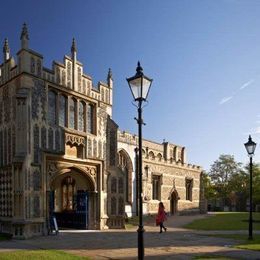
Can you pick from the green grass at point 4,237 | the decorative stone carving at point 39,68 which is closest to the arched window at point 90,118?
the decorative stone carving at point 39,68

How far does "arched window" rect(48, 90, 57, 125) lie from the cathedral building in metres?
0.05

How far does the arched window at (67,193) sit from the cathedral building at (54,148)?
61 mm

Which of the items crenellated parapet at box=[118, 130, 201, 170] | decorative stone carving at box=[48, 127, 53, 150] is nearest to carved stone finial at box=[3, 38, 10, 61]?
decorative stone carving at box=[48, 127, 53, 150]

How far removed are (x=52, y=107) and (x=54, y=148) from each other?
2033mm

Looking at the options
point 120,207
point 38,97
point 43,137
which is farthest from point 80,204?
point 38,97

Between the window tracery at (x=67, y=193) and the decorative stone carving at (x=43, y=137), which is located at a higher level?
the decorative stone carving at (x=43, y=137)

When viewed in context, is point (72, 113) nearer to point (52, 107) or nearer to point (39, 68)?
point (52, 107)

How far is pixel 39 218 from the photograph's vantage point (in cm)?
1661

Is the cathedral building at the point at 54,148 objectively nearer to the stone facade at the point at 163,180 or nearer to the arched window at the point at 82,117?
the arched window at the point at 82,117

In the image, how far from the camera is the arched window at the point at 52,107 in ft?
59.2

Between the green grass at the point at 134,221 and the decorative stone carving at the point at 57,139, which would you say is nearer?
the decorative stone carving at the point at 57,139

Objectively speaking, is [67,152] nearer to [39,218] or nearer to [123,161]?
[39,218]

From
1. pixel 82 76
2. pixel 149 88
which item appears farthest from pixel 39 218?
pixel 149 88

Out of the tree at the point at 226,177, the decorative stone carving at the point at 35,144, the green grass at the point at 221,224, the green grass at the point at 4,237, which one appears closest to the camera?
the green grass at the point at 4,237
